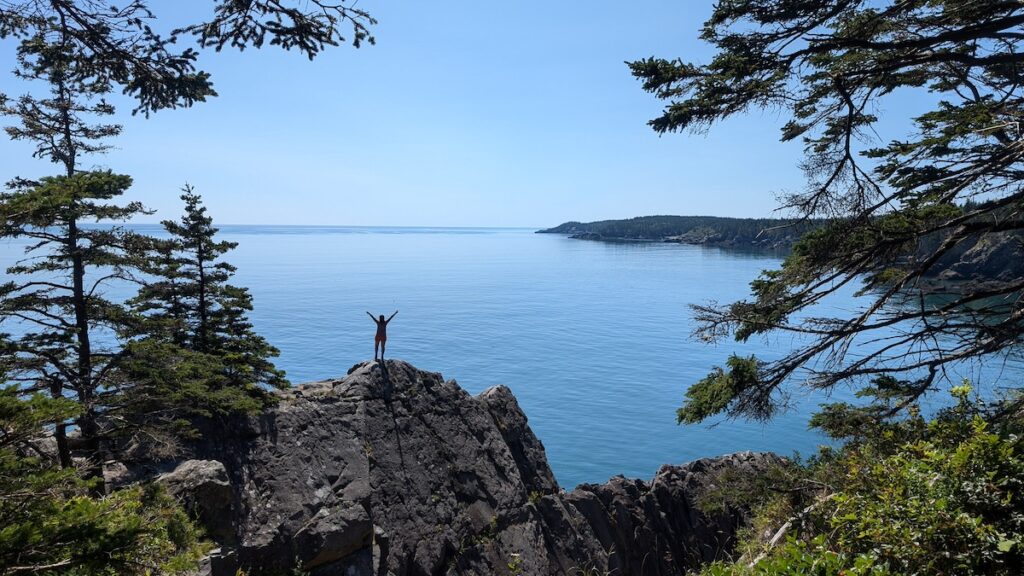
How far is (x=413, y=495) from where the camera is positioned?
17.0 metres

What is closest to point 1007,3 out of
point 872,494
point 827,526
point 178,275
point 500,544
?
point 872,494

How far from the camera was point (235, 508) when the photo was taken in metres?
14.1

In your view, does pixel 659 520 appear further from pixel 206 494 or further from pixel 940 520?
pixel 940 520

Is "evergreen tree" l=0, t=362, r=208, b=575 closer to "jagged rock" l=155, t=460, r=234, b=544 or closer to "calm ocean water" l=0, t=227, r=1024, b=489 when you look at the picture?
"jagged rock" l=155, t=460, r=234, b=544

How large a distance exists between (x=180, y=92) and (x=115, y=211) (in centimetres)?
760

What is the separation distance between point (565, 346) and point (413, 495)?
3796cm

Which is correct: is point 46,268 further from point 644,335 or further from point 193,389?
point 644,335

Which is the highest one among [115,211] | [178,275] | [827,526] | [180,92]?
[180,92]

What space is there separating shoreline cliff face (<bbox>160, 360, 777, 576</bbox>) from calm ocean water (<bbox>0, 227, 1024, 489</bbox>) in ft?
26.7

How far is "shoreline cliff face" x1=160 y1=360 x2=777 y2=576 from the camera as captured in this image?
46.7ft

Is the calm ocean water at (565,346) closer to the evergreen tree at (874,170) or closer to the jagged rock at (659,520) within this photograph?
the evergreen tree at (874,170)

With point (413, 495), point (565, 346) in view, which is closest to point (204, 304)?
point (413, 495)

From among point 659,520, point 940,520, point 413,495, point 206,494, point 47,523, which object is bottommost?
point 659,520

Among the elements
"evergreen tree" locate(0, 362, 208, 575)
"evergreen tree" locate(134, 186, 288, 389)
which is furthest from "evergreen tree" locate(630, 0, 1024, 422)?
"evergreen tree" locate(134, 186, 288, 389)
